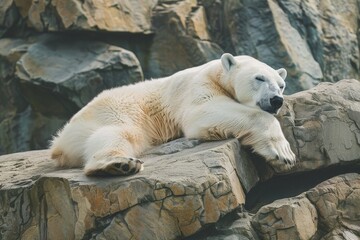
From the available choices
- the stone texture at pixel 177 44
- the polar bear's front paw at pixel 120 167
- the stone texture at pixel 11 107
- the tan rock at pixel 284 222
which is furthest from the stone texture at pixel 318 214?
the stone texture at pixel 11 107

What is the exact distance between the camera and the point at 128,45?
10336 millimetres

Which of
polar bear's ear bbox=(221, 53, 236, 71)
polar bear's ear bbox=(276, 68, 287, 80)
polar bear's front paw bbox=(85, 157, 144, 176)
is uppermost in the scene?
polar bear's ear bbox=(221, 53, 236, 71)

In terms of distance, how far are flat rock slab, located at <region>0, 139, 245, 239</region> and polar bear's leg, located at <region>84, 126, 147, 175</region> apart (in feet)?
0.23

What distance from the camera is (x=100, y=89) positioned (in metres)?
9.62

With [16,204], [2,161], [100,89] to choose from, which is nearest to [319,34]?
[100,89]

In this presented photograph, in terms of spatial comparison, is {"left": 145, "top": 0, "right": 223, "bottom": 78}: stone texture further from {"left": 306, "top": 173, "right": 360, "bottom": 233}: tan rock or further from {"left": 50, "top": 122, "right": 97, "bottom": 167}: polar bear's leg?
{"left": 306, "top": 173, "right": 360, "bottom": 233}: tan rock

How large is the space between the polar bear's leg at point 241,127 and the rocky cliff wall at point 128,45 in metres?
4.21

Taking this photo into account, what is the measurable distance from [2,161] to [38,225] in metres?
1.69

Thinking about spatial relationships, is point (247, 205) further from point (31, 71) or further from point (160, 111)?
point (31, 71)

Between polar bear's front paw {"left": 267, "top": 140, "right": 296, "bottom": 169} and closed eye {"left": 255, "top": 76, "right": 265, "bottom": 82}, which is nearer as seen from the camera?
polar bear's front paw {"left": 267, "top": 140, "right": 296, "bottom": 169}

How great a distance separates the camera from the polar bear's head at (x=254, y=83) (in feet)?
18.1

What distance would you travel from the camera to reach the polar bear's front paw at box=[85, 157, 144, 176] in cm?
478

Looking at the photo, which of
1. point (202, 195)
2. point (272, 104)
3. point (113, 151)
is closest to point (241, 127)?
point (272, 104)

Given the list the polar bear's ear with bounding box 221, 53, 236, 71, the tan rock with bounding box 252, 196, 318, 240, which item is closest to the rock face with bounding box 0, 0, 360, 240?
the tan rock with bounding box 252, 196, 318, 240
